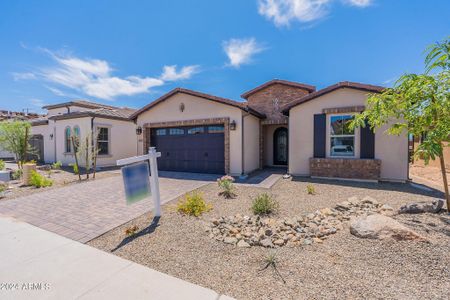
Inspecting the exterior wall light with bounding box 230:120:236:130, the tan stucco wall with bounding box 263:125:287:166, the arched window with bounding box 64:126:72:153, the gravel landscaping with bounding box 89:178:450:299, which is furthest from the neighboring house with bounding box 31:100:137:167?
the gravel landscaping with bounding box 89:178:450:299

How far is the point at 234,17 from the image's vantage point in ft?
29.6

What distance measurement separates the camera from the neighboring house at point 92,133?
13688 mm

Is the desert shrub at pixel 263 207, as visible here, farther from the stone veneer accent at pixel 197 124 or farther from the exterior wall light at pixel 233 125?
the exterior wall light at pixel 233 125

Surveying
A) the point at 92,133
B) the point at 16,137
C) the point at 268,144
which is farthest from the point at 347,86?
the point at 16,137

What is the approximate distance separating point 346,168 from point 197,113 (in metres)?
7.92

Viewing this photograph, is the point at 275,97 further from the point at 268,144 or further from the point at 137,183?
the point at 137,183

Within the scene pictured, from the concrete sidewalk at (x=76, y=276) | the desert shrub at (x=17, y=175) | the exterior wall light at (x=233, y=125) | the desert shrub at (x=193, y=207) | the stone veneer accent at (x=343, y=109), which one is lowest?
the concrete sidewalk at (x=76, y=276)

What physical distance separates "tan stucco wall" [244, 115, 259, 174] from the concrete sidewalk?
8160 mm

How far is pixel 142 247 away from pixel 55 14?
938 centimetres

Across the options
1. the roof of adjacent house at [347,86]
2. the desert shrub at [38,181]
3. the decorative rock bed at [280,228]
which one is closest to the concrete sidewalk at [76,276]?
the decorative rock bed at [280,228]

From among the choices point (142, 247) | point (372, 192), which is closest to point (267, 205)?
point (142, 247)

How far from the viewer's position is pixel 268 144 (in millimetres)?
14016

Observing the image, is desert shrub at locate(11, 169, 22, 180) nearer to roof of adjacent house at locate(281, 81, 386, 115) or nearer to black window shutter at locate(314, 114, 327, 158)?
roof of adjacent house at locate(281, 81, 386, 115)

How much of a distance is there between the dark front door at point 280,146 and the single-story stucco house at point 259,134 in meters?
0.07
